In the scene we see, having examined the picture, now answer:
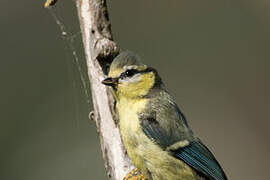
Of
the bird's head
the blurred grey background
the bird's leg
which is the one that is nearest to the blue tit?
the bird's head

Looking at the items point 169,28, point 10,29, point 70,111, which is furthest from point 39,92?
point 169,28

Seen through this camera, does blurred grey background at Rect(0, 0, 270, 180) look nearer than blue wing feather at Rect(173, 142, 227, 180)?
No

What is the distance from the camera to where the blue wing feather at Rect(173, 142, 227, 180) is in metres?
3.66

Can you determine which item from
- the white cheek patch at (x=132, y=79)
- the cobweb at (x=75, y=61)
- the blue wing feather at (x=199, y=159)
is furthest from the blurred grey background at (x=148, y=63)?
the white cheek patch at (x=132, y=79)

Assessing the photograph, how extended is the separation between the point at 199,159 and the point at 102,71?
3.48 ft

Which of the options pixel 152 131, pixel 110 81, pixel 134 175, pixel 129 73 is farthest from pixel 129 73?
pixel 134 175

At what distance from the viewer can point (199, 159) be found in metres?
3.72

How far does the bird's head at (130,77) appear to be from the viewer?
Answer: 147 inches

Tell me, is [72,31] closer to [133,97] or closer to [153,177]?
[133,97]

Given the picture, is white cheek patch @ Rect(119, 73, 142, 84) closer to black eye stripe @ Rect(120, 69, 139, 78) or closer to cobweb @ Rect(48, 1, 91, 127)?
black eye stripe @ Rect(120, 69, 139, 78)

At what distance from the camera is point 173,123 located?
12.3 feet

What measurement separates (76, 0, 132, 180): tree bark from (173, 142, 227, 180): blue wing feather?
459 millimetres

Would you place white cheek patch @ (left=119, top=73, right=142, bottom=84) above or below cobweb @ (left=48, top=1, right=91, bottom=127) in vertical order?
below

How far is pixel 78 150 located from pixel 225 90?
2.03m
